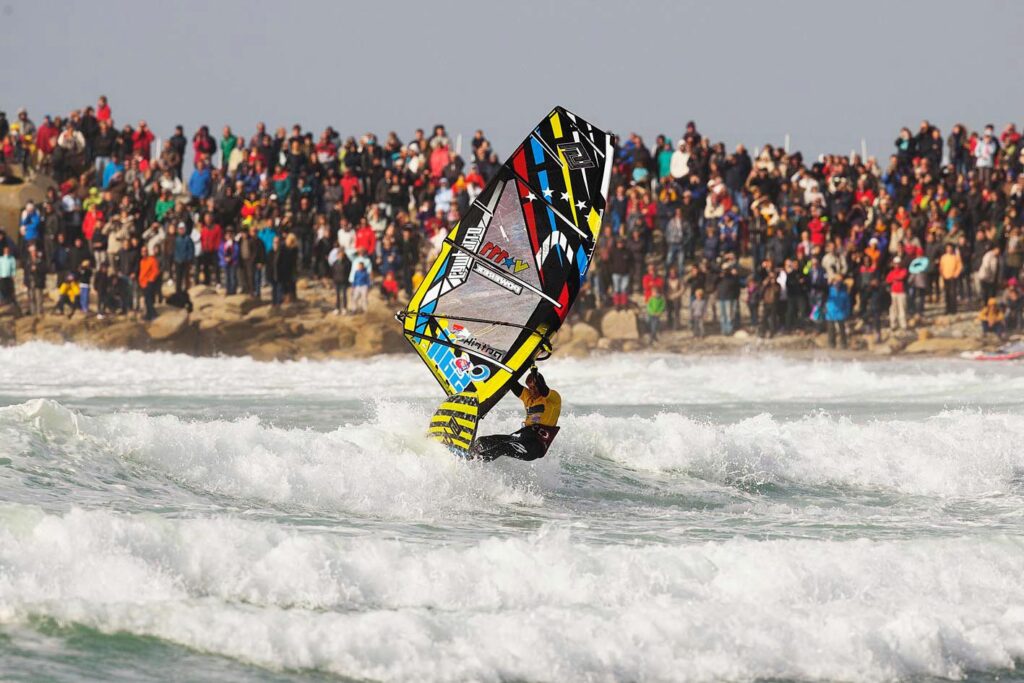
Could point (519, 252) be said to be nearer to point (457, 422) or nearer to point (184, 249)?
point (457, 422)

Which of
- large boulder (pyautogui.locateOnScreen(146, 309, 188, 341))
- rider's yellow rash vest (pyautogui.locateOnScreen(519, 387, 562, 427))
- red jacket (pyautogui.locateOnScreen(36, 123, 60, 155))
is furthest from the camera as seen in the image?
red jacket (pyautogui.locateOnScreen(36, 123, 60, 155))

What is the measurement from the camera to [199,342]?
26484 mm

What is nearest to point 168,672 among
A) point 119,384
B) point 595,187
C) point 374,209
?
point 595,187

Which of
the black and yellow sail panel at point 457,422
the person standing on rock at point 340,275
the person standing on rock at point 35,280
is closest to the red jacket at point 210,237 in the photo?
the person standing on rock at point 340,275

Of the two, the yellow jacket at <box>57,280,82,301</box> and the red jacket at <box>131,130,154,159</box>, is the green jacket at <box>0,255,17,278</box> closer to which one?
the yellow jacket at <box>57,280,82,301</box>

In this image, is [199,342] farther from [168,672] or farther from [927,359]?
Result: [168,672]

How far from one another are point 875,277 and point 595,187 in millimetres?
13711

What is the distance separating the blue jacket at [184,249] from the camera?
2542cm

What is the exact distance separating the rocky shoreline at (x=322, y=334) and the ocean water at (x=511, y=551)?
29.4ft

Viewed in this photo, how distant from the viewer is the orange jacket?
25.6 metres

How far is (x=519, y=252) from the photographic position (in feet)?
40.2

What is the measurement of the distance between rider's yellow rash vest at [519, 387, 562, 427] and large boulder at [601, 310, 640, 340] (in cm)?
1485

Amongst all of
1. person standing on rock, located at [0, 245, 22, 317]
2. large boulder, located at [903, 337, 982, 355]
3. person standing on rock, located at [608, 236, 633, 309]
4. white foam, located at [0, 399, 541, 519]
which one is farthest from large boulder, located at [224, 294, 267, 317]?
white foam, located at [0, 399, 541, 519]

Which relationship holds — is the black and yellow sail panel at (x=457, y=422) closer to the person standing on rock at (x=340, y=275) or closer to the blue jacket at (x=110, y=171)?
the person standing on rock at (x=340, y=275)
